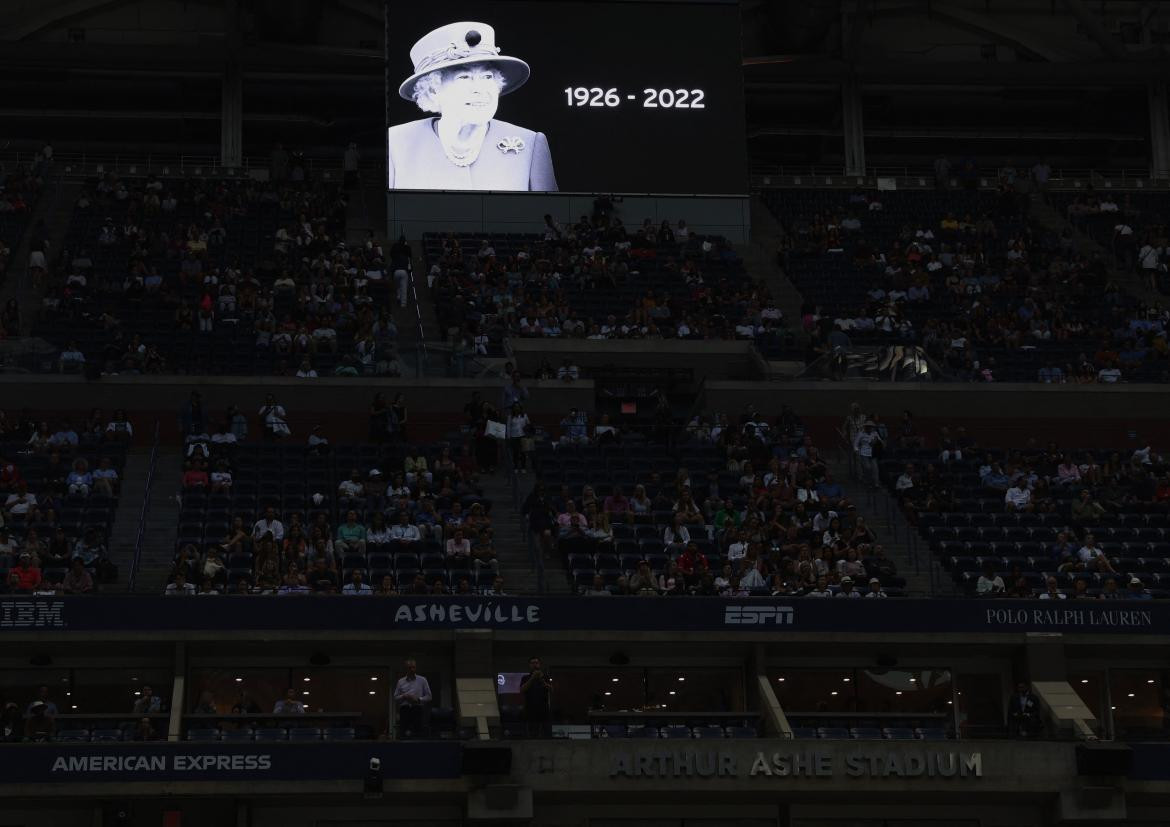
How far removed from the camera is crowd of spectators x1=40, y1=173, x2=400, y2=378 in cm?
4144

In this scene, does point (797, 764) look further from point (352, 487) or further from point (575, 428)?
point (575, 428)

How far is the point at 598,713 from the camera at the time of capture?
30000mm

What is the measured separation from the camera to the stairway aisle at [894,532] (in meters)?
34.4

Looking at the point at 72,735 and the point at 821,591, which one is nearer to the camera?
the point at 72,735

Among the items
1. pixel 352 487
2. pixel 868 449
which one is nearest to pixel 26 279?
pixel 352 487

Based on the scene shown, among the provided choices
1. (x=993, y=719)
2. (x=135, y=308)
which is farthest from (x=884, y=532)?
(x=135, y=308)

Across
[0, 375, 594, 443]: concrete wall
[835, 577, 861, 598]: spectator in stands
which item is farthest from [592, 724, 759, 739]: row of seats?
[0, 375, 594, 443]: concrete wall

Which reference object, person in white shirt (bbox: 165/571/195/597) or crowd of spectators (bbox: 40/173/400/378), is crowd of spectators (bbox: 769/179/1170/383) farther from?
person in white shirt (bbox: 165/571/195/597)

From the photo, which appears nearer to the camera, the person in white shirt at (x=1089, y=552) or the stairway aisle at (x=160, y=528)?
the stairway aisle at (x=160, y=528)

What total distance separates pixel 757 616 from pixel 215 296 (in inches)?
696

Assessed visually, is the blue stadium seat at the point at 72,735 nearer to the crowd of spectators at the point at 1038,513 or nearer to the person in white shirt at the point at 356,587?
the person in white shirt at the point at 356,587

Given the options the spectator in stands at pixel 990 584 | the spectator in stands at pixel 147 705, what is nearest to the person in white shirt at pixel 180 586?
the spectator in stands at pixel 147 705

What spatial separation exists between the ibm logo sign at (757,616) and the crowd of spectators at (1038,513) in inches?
132

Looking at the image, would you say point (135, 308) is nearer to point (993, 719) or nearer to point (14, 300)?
point (14, 300)
